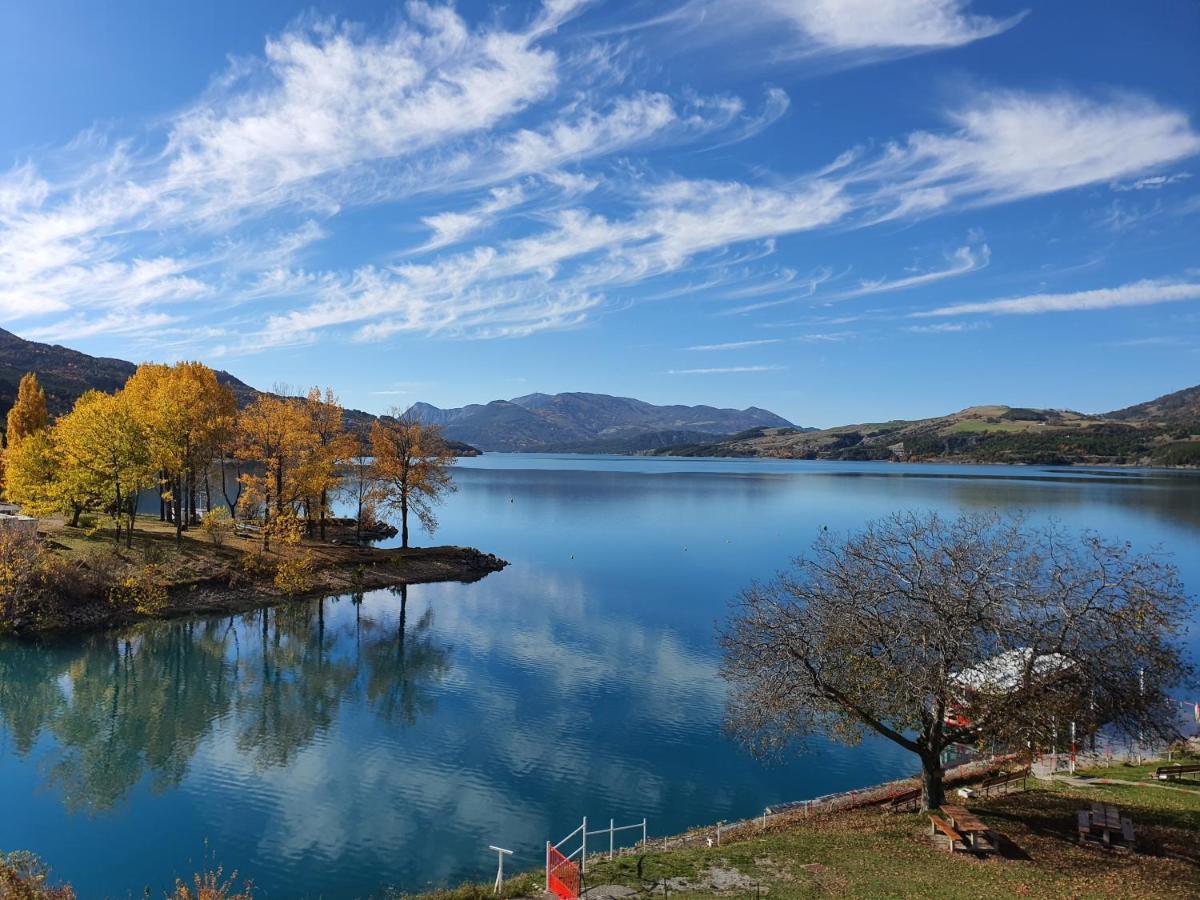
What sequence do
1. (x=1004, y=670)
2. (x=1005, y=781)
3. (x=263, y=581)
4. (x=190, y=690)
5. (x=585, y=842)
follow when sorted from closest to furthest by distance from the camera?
(x=585, y=842)
(x=1004, y=670)
(x=1005, y=781)
(x=190, y=690)
(x=263, y=581)

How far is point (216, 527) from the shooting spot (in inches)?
2405

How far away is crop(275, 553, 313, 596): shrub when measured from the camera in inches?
2191

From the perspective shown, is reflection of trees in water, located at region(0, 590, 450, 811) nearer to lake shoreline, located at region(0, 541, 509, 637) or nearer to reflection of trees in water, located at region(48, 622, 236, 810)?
reflection of trees in water, located at region(48, 622, 236, 810)

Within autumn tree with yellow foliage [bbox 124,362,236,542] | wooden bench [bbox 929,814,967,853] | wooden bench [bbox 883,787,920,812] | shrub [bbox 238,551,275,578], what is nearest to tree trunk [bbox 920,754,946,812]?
wooden bench [bbox 929,814,967,853]

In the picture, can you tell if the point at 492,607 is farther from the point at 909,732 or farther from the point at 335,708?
the point at 909,732

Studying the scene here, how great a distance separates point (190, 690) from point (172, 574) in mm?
17797

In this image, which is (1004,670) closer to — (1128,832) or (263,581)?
(1128,832)

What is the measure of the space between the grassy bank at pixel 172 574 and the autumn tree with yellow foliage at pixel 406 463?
560 cm

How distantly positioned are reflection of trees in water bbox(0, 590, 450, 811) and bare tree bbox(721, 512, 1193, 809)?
19.4 metres

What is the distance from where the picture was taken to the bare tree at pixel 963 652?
1944 centimetres

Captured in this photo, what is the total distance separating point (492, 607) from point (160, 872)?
35.9m

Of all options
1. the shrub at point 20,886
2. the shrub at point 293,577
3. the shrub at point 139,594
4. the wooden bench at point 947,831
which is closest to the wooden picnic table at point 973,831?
the wooden bench at point 947,831

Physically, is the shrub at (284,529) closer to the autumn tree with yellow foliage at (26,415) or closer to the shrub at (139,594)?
the shrub at (139,594)

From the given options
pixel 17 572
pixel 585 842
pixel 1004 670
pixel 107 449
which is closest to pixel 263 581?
pixel 107 449
